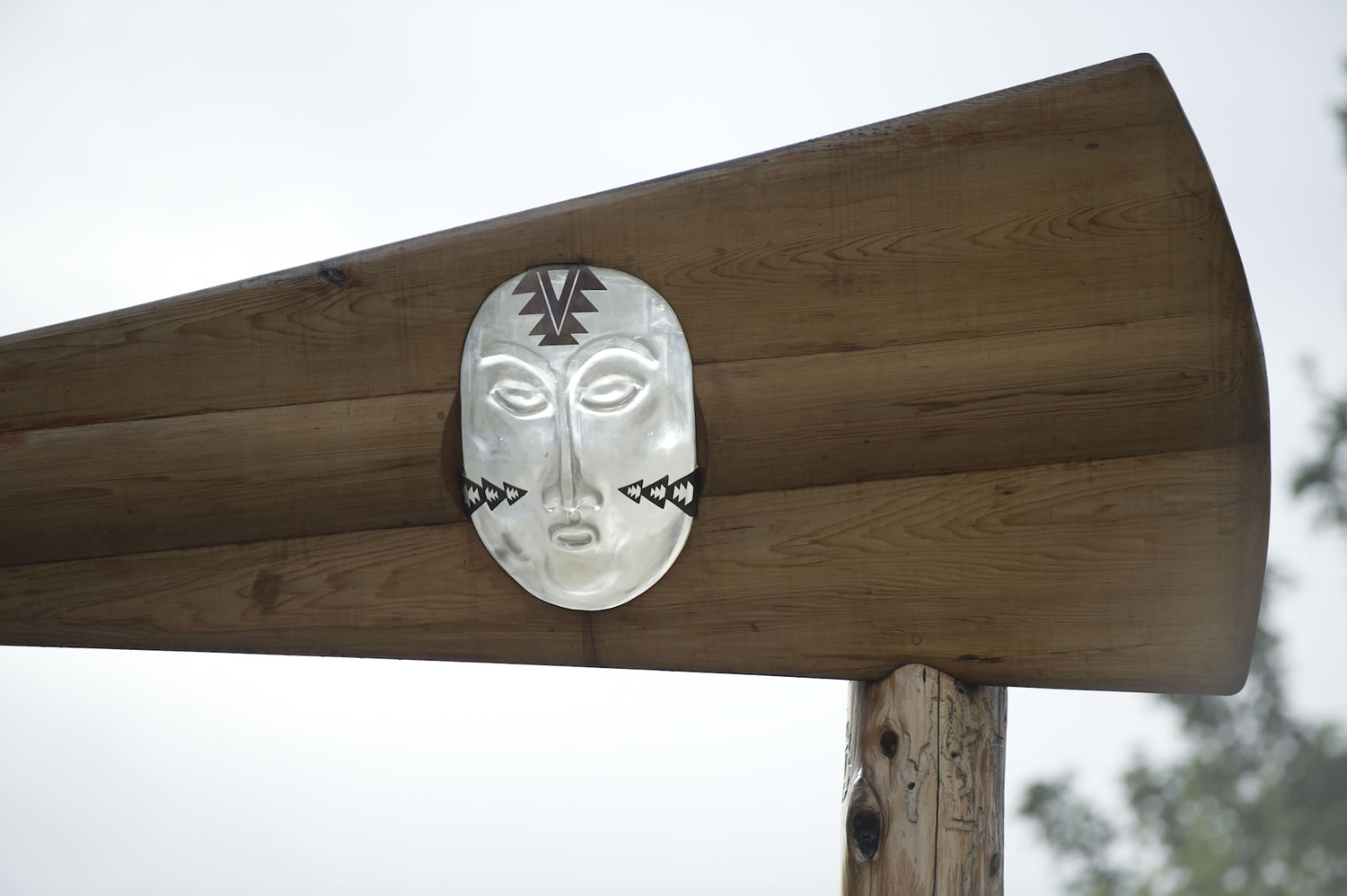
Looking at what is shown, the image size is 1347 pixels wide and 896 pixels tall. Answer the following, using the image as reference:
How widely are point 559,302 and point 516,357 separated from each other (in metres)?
0.09

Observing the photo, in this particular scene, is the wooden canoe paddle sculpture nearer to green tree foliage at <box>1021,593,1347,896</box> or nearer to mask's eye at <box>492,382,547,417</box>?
mask's eye at <box>492,382,547,417</box>

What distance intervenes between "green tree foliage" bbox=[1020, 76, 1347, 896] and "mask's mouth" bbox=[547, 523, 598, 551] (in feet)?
15.5

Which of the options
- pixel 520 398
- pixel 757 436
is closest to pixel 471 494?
pixel 520 398

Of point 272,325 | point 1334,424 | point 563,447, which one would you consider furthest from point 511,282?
point 1334,424

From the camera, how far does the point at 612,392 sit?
156 centimetres

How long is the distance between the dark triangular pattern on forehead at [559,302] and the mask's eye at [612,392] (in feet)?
0.21

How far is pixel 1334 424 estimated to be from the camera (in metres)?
5.41

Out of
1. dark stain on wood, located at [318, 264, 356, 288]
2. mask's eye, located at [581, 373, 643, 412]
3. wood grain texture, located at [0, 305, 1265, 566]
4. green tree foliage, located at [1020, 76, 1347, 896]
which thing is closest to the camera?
wood grain texture, located at [0, 305, 1265, 566]

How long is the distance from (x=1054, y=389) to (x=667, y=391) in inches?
18.6

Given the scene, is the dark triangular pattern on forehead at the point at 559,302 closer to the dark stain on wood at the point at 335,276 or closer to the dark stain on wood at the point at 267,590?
the dark stain on wood at the point at 335,276

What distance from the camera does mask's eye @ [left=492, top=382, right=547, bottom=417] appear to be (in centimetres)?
158

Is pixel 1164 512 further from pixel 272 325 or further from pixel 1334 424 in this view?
pixel 1334 424

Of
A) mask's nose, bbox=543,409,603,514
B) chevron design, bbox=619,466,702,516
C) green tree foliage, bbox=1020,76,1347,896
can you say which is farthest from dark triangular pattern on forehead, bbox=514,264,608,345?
green tree foliage, bbox=1020,76,1347,896

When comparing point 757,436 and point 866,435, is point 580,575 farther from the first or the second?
point 866,435
